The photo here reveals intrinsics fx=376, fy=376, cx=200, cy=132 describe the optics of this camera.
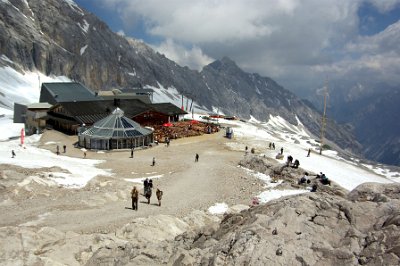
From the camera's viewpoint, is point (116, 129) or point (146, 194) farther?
point (116, 129)

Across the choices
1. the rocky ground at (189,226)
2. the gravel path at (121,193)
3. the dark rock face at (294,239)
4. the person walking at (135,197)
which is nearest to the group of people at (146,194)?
the person walking at (135,197)

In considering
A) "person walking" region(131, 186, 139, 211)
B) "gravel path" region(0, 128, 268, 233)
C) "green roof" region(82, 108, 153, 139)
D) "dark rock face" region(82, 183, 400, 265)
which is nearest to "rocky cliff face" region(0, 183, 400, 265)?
"dark rock face" region(82, 183, 400, 265)

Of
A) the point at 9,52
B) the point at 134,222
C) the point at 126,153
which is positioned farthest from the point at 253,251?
the point at 9,52

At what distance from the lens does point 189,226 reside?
2464cm

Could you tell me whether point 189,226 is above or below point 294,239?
below

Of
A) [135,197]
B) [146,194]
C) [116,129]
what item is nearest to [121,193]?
[146,194]

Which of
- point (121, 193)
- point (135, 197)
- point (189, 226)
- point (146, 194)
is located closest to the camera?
point (189, 226)

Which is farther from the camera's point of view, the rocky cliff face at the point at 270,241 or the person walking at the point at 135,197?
the person walking at the point at 135,197

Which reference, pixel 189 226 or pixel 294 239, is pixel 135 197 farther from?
pixel 294 239

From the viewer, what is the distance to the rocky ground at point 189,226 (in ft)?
44.5

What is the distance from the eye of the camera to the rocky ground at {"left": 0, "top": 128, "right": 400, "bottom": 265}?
13570 millimetres

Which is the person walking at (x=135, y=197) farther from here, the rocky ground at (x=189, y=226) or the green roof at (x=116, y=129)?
the green roof at (x=116, y=129)

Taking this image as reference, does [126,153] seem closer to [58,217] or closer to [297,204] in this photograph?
[58,217]

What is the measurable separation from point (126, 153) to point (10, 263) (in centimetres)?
4001
